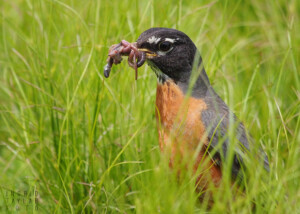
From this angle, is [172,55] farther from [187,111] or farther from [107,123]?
[107,123]

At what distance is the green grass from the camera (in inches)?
113

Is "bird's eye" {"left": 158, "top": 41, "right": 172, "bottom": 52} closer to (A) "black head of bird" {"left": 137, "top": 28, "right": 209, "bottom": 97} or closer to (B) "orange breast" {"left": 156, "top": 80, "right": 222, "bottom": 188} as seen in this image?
(A) "black head of bird" {"left": 137, "top": 28, "right": 209, "bottom": 97}

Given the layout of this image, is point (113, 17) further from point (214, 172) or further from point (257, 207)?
point (257, 207)

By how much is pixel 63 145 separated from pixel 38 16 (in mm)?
1291

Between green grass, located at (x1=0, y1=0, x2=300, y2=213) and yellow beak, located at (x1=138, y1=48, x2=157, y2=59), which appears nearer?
green grass, located at (x1=0, y1=0, x2=300, y2=213)

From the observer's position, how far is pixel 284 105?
A: 4.20 m

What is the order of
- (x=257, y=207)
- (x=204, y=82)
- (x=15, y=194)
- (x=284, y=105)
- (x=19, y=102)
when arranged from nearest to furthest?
(x=257, y=207) < (x=15, y=194) < (x=204, y=82) < (x=19, y=102) < (x=284, y=105)

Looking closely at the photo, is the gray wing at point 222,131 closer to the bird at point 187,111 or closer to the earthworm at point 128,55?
the bird at point 187,111

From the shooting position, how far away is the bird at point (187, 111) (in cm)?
317

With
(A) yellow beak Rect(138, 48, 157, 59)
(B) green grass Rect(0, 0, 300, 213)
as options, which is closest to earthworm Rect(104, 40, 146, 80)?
(A) yellow beak Rect(138, 48, 157, 59)

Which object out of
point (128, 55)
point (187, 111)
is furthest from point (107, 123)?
point (187, 111)

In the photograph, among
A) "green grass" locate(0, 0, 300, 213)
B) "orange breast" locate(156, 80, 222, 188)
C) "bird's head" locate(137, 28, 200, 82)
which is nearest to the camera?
"green grass" locate(0, 0, 300, 213)

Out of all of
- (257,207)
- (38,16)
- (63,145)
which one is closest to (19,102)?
(63,145)

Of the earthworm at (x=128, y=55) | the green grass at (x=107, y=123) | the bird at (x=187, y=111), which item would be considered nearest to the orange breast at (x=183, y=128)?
the bird at (x=187, y=111)
